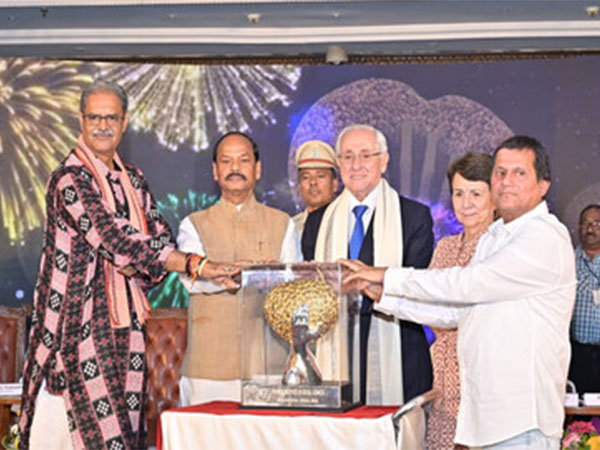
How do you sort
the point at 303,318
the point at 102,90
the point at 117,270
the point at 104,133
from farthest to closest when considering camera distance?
the point at 102,90
the point at 104,133
the point at 117,270
the point at 303,318

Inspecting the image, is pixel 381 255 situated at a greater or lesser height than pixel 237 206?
lesser

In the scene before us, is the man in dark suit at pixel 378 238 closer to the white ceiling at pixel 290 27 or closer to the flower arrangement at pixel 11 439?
the flower arrangement at pixel 11 439

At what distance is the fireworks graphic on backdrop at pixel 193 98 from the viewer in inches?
308

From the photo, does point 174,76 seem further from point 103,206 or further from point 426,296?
point 426,296

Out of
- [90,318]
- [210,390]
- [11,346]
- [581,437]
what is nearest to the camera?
[90,318]

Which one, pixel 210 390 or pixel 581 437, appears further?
pixel 581 437

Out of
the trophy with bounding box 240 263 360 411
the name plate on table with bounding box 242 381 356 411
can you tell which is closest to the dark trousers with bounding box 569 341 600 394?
the trophy with bounding box 240 263 360 411

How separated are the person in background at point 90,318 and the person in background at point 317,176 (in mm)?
2261

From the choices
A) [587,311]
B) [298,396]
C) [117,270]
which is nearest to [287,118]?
[587,311]

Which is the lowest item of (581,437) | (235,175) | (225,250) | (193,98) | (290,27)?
(581,437)

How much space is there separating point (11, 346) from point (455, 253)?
2880 millimetres

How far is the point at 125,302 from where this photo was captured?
4.28 meters

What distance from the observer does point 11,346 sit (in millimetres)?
6395

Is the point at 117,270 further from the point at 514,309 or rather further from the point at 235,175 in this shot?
the point at 514,309
